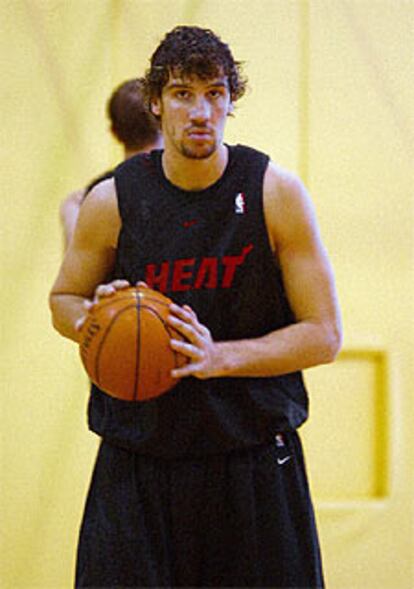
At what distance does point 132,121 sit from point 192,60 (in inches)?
32.4

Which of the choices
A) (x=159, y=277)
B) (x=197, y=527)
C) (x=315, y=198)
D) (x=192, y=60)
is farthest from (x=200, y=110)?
(x=315, y=198)

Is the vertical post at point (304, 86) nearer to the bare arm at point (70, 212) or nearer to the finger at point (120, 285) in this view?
the bare arm at point (70, 212)

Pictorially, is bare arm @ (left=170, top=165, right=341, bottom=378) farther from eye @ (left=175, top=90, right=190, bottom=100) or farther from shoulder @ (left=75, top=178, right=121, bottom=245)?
shoulder @ (left=75, top=178, right=121, bottom=245)

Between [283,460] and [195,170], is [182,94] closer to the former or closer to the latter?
[195,170]

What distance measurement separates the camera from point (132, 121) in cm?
313

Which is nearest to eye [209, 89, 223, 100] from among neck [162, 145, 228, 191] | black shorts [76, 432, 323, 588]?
neck [162, 145, 228, 191]

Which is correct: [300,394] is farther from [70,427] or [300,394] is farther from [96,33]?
[96,33]

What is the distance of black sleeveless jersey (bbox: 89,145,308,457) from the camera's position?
7.62 ft

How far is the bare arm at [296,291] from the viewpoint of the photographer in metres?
2.30

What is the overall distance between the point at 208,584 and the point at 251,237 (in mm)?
768

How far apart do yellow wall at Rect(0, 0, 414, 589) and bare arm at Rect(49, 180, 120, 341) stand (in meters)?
1.37

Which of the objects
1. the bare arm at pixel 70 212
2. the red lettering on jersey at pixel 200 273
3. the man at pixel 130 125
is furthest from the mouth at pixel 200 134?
the bare arm at pixel 70 212

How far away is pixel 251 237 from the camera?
233cm

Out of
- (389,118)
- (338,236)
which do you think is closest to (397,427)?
(338,236)
